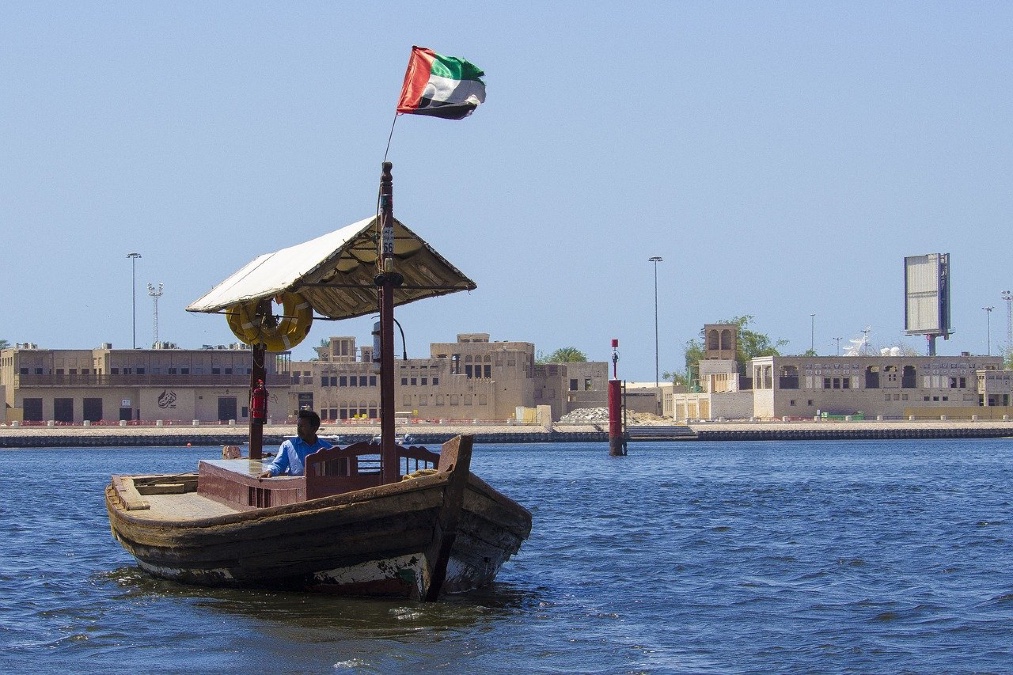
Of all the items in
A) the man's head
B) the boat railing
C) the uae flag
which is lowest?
the boat railing

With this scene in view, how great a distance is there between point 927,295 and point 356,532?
14626cm

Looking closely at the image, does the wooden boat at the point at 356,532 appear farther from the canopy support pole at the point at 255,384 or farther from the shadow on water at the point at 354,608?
the canopy support pole at the point at 255,384

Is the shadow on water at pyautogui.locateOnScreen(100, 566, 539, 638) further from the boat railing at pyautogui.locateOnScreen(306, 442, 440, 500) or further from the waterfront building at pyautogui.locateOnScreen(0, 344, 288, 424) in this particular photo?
the waterfront building at pyautogui.locateOnScreen(0, 344, 288, 424)

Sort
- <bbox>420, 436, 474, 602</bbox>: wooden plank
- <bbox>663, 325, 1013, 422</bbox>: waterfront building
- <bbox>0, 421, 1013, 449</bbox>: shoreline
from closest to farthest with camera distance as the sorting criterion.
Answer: <bbox>420, 436, 474, 602</bbox>: wooden plank < <bbox>0, 421, 1013, 449</bbox>: shoreline < <bbox>663, 325, 1013, 422</bbox>: waterfront building

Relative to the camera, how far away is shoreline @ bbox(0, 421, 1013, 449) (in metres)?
97.2

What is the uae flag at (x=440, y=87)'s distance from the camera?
58.9 ft

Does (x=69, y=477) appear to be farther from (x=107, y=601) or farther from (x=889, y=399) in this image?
(x=889, y=399)

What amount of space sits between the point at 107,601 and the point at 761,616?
8.99 metres

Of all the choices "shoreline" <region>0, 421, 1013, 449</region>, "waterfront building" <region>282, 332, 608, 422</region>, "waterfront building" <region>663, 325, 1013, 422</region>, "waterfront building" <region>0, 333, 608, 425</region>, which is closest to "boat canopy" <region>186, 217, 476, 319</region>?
"shoreline" <region>0, 421, 1013, 449</region>

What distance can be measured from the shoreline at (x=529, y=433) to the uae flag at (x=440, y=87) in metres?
73.2

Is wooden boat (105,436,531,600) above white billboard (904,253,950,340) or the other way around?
the other way around

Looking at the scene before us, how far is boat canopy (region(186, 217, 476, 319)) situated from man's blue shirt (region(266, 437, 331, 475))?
2.04 meters

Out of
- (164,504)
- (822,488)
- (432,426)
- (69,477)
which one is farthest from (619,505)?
(432,426)

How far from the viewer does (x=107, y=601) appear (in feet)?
66.2
